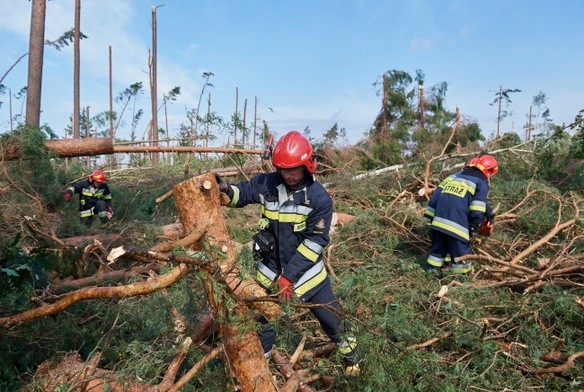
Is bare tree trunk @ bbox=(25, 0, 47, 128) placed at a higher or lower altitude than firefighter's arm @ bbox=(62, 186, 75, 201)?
higher


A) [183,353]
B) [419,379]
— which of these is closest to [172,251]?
[183,353]

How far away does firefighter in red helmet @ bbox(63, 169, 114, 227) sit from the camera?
7617 millimetres

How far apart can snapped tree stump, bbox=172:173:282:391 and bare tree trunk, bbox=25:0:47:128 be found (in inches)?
356

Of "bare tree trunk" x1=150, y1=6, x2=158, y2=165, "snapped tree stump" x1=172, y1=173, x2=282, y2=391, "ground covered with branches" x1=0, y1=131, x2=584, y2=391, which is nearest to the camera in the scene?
"snapped tree stump" x1=172, y1=173, x2=282, y2=391

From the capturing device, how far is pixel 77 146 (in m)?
5.54

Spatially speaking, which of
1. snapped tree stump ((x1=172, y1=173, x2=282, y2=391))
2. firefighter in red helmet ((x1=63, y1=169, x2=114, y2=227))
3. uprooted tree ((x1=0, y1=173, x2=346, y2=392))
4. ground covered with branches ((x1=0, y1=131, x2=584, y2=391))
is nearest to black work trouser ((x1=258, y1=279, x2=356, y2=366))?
ground covered with branches ((x1=0, y1=131, x2=584, y2=391))

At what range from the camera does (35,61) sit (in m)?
9.76

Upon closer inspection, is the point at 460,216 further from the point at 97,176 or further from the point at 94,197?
the point at 97,176

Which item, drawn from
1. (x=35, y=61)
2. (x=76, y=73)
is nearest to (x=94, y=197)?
(x=35, y=61)

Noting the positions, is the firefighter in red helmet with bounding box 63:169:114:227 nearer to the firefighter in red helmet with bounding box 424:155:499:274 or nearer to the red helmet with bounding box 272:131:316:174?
the firefighter in red helmet with bounding box 424:155:499:274

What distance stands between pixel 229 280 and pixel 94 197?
652 cm

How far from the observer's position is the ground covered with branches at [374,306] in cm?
264

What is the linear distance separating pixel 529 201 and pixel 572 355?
3.57m

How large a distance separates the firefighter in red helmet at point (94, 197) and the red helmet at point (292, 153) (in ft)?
18.4
